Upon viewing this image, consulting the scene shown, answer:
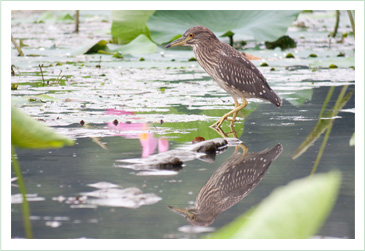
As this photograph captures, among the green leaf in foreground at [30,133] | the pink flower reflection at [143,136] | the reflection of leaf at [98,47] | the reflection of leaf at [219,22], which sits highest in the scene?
the reflection of leaf at [219,22]

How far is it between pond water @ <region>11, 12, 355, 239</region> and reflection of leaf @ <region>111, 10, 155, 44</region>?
3.85 ft

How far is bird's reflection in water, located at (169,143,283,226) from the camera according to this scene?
2699mm

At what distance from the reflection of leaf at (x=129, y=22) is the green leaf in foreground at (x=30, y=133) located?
8.80 meters

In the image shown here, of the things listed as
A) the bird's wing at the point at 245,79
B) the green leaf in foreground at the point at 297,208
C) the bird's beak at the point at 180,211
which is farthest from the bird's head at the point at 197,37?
the green leaf in foreground at the point at 297,208

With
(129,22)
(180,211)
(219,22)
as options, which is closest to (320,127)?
(180,211)

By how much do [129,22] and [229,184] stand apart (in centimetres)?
803

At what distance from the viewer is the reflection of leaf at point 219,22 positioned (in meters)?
9.74

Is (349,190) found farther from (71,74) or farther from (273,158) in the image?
(71,74)

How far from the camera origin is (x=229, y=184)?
3.21 metres

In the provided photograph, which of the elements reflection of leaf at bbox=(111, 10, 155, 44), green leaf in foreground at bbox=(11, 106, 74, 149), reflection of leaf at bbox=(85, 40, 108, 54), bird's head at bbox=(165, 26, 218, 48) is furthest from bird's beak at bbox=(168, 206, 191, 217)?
reflection of leaf at bbox=(111, 10, 155, 44)

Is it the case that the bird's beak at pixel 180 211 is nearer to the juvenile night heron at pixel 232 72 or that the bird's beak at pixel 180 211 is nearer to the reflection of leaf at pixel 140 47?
the juvenile night heron at pixel 232 72

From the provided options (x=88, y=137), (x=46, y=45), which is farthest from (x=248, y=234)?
(x=46, y=45)

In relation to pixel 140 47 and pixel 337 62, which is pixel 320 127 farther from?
pixel 140 47

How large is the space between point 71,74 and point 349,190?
233 inches
